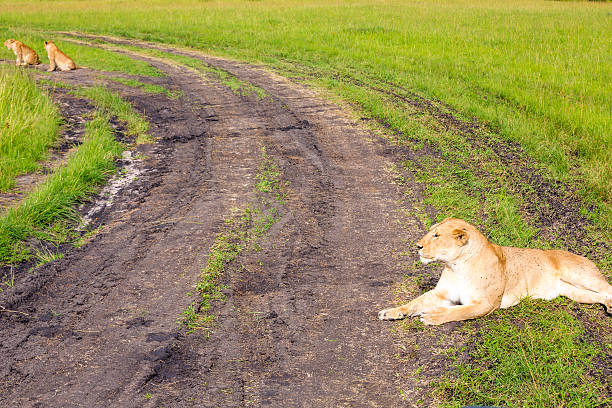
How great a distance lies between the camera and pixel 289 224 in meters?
7.12

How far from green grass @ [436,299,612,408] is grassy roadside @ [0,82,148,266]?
4.48 meters

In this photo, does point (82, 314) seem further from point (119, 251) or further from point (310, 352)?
point (310, 352)

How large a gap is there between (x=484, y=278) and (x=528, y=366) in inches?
33.2

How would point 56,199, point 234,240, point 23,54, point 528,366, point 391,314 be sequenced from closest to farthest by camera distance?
point 528,366 → point 391,314 → point 234,240 → point 56,199 → point 23,54

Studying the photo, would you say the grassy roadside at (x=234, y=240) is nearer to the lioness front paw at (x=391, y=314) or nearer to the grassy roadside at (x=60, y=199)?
the lioness front paw at (x=391, y=314)

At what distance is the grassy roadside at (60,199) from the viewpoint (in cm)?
663

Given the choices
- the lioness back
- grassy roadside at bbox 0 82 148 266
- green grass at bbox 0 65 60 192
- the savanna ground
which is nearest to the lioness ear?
the lioness back

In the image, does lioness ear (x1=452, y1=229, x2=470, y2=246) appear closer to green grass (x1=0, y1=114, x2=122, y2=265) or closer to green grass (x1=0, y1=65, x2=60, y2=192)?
green grass (x1=0, y1=114, x2=122, y2=265)

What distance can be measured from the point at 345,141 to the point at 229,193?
3033 mm

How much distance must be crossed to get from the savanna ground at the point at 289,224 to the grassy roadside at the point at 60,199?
0.10 ft

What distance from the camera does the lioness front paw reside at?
16.5ft

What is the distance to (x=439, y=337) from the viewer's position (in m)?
4.79

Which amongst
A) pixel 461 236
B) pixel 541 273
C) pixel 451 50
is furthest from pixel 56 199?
pixel 451 50

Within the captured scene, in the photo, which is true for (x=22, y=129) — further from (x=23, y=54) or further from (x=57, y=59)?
(x=23, y=54)
